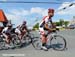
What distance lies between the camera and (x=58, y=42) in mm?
13047

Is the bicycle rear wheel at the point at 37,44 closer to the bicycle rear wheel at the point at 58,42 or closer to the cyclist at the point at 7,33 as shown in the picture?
the bicycle rear wheel at the point at 58,42

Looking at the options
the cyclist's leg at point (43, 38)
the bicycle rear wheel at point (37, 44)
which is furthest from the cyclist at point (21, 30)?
the cyclist's leg at point (43, 38)

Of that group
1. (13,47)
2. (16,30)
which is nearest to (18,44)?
(13,47)

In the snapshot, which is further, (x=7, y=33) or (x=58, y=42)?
(x=7, y=33)

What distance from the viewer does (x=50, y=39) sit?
13.2 meters

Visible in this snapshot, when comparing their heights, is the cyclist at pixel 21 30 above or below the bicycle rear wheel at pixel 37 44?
above

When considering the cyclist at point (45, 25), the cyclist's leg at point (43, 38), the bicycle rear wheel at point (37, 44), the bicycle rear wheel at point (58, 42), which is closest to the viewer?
the cyclist at point (45, 25)

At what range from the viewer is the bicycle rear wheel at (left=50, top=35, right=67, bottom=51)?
511 inches

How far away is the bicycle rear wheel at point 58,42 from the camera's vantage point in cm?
1298

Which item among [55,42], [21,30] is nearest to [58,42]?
[55,42]

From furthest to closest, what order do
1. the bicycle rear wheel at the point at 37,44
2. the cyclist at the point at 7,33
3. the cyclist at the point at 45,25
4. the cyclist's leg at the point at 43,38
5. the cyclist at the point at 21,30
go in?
the cyclist at the point at 21,30 < the cyclist at the point at 7,33 < the bicycle rear wheel at the point at 37,44 < the cyclist's leg at the point at 43,38 < the cyclist at the point at 45,25

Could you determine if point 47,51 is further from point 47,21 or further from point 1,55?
point 1,55

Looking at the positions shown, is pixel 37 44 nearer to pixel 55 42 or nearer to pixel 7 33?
pixel 55 42

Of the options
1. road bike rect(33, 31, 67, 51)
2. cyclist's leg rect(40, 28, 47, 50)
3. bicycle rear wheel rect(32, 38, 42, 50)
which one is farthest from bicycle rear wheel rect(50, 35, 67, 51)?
bicycle rear wheel rect(32, 38, 42, 50)
